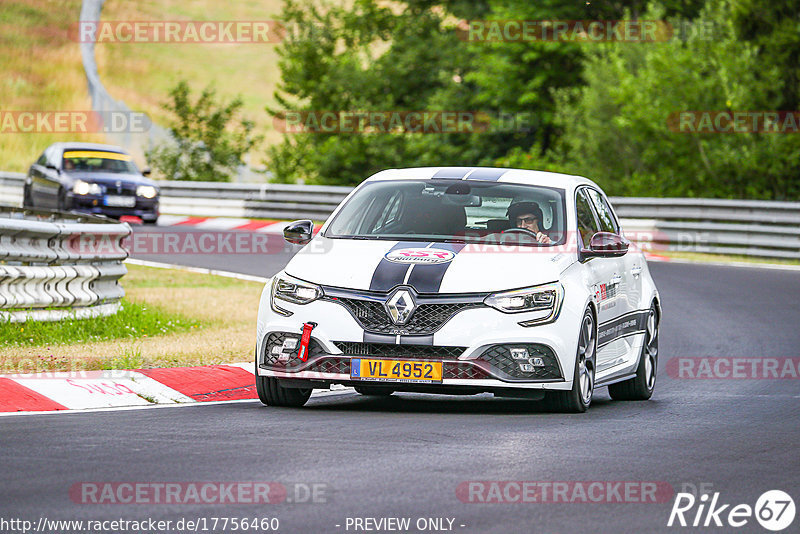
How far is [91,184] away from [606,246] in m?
19.1

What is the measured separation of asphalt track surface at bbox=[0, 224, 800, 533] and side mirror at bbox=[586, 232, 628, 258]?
1.07 meters

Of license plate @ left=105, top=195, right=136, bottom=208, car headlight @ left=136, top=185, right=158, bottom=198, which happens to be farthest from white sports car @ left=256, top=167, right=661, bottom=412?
car headlight @ left=136, top=185, right=158, bottom=198

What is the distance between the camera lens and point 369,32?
1993 inches

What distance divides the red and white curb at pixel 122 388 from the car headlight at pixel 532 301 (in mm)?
2153

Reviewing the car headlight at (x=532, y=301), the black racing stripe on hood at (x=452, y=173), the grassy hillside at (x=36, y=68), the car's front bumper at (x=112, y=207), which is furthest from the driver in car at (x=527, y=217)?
the grassy hillside at (x=36, y=68)

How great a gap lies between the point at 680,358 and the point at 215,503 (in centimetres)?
821

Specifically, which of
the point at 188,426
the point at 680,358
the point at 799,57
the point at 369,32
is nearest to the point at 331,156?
the point at 369,32

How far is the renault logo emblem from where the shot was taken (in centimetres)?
906

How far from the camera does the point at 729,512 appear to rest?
251 inches

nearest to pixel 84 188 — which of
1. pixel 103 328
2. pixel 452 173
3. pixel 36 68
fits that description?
pixel 103 328

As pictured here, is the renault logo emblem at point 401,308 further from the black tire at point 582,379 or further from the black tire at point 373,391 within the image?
the black tire at point 582,379

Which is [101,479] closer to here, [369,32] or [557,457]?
[557,457]

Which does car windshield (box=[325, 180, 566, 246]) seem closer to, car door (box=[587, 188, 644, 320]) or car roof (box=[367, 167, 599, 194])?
car roof (box=[367, 167, 599, 194])

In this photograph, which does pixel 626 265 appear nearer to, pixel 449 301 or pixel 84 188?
pixel 449 301
